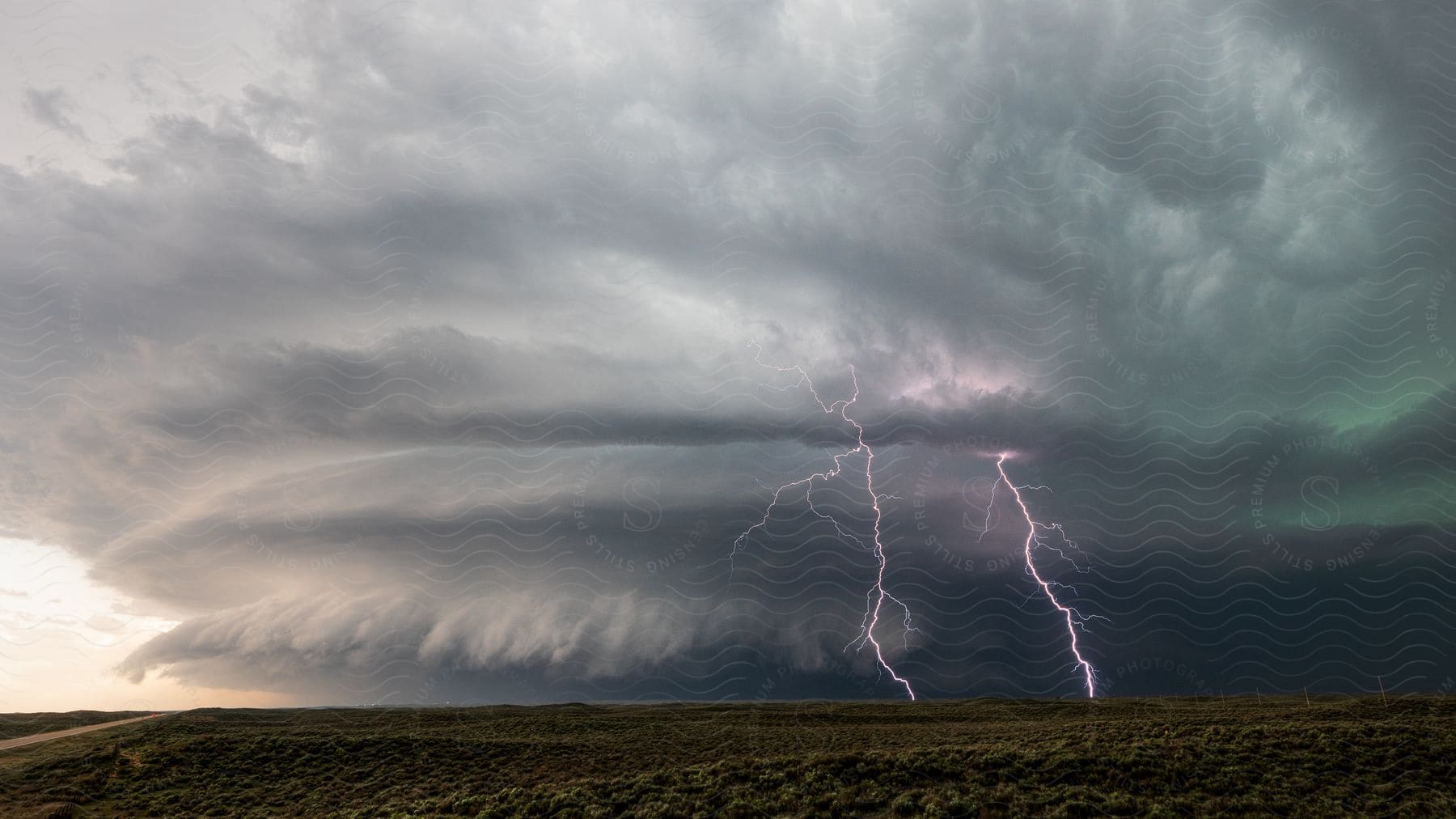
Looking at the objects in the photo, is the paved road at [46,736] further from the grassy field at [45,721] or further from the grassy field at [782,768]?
the grassy field at [782,768]

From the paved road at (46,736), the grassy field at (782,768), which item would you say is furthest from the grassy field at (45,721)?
the grassy field at (782,768)

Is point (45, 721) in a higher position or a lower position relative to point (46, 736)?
lower

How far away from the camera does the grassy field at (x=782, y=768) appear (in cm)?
2500

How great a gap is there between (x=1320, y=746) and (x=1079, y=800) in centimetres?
1366

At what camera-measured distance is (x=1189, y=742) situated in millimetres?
30094

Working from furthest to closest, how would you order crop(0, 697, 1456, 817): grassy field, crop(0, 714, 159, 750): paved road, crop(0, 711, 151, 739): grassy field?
crop(0, 711, 151, 739): grassy field < crop(0, 714, 159, 750): paved road < crop(0, 697, 1456, 817): grassy field

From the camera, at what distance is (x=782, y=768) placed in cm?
3112

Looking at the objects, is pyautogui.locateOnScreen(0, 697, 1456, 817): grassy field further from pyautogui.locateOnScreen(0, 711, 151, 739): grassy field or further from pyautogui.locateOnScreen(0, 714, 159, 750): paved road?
pyautogui.locateOnScreen(0, 711, 151, 739): grassy field

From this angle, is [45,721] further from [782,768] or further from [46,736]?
[782,768]

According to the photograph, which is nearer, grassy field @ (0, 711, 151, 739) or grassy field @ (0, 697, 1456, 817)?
grassy field @ (0, 697, 1456, 817)

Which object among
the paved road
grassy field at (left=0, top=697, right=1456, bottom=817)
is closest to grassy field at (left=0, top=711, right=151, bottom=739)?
the paved road

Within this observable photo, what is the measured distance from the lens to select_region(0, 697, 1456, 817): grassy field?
2500 cm

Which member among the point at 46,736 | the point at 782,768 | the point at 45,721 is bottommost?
the point at 782,768

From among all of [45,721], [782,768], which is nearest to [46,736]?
[45,721]
